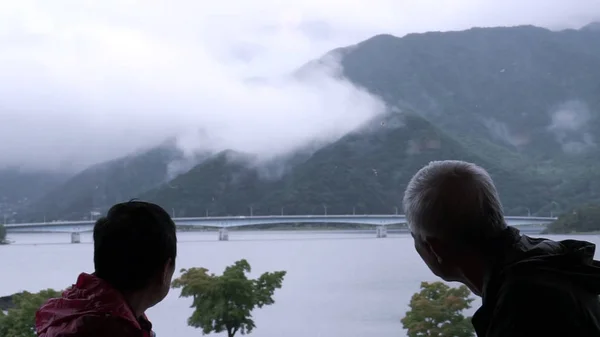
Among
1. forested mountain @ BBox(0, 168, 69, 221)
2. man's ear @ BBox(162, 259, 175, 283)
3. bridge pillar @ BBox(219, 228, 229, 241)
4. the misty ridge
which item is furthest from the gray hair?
forested mountain @ BBox(0, 168, 69, 221)

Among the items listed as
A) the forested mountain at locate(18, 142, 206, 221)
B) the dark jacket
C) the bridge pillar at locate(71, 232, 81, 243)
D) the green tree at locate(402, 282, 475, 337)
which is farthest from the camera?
the forested mountain at locate(18, 142, 206, 221)

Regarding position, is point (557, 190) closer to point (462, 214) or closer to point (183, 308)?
point (183, 308)

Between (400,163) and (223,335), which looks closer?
(400,163)

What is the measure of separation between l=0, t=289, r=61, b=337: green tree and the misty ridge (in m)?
0.41

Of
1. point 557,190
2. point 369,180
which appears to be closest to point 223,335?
point 369,180

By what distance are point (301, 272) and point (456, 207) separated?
2.55m

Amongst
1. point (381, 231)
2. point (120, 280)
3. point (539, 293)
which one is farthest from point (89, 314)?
point (381, 231)

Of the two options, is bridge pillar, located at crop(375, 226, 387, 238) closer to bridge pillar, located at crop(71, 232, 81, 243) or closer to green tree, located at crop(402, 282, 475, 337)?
green tree, located at crop(402, 282, 475, 337)

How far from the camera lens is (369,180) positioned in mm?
3123

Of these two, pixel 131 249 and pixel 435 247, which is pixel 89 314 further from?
pixel 435 247

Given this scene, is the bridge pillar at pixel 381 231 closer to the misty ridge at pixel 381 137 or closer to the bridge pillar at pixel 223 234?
the misty ridge at pixel 381 137

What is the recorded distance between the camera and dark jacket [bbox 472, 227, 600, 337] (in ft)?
2.93

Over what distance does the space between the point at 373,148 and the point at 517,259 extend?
87.3 inches

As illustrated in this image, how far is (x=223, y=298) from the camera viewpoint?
3098mm
